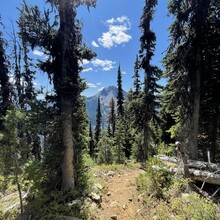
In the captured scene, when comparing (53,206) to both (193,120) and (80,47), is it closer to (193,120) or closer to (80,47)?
(80,47)

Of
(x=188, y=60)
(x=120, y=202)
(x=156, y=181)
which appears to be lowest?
(x=120, y=202)

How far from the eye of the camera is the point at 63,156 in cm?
843

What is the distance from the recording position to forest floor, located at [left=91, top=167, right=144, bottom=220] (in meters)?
7.02

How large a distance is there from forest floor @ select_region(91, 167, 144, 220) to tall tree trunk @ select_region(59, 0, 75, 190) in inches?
70.2

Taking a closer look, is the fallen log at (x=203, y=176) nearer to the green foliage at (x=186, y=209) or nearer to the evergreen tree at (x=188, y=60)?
the green foliage at (x=186, y=209)

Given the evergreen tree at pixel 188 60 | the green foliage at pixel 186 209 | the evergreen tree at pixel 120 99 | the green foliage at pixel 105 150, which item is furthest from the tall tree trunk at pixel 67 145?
the evergreen tree at pixel 120 99

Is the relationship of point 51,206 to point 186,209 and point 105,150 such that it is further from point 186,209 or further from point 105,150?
point 105,150

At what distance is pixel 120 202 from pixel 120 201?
9cm

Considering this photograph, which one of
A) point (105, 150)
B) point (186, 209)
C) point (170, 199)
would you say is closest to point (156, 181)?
point (170, 199)

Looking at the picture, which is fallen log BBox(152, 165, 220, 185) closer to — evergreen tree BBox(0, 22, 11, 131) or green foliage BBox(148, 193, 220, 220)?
green foliage BBox(148, 193, 220, 220)

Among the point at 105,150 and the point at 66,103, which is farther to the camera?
the point at 105,150

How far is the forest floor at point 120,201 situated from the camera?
7.02m

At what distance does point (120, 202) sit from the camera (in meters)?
8.05

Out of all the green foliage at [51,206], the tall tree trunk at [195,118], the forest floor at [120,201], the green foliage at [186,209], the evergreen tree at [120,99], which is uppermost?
the evergreen tree at [120,99]
